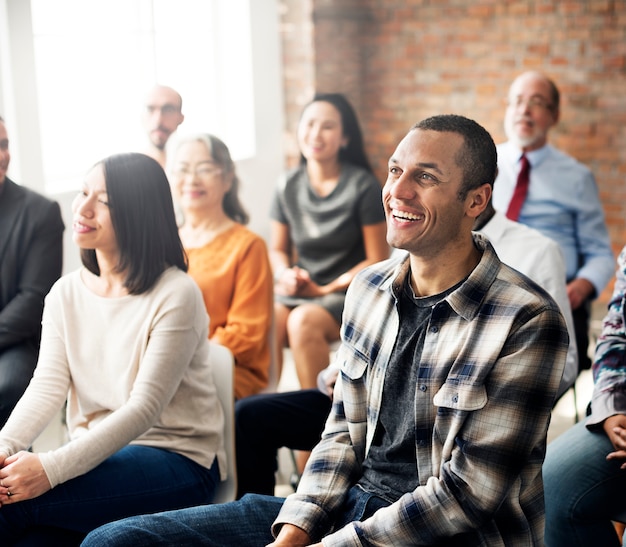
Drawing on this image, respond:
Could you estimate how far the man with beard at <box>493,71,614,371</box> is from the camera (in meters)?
3.69

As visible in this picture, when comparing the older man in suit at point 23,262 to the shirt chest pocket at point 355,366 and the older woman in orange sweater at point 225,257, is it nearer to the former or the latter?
the older woman in orange sweater at point 225,257

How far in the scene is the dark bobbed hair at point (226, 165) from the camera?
121 inches

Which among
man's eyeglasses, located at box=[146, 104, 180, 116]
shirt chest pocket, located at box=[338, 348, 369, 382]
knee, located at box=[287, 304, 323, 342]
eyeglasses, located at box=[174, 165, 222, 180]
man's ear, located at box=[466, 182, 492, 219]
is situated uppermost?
man's eyeglasses, located at box=[146, 104, 180, 116]

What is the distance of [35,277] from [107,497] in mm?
1086

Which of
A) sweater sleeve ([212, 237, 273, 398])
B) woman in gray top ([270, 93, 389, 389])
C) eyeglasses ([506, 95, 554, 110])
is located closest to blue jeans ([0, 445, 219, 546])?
sweater sleeve ([212, 237, 273, 398])

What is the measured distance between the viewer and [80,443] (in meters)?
2.00

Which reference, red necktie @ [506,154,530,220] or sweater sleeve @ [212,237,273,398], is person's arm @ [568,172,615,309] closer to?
red necktie @ [506,154,530,220]

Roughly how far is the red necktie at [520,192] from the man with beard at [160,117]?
145 cm

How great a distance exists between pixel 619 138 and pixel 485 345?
433 centimetres

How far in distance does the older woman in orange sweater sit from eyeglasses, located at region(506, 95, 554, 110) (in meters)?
1.59

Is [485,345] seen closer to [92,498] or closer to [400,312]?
[400,312]

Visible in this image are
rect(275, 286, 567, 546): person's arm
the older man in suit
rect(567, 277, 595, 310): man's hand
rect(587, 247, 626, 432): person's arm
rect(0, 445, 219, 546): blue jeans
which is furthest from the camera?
rect(567, 277, 595, 310): man's hand

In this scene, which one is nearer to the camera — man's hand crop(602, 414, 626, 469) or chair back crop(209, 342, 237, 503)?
man's hand crop(602, 414, 626, 469)

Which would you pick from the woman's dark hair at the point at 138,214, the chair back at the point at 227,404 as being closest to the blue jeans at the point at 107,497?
the chair back at the point at 227,404
